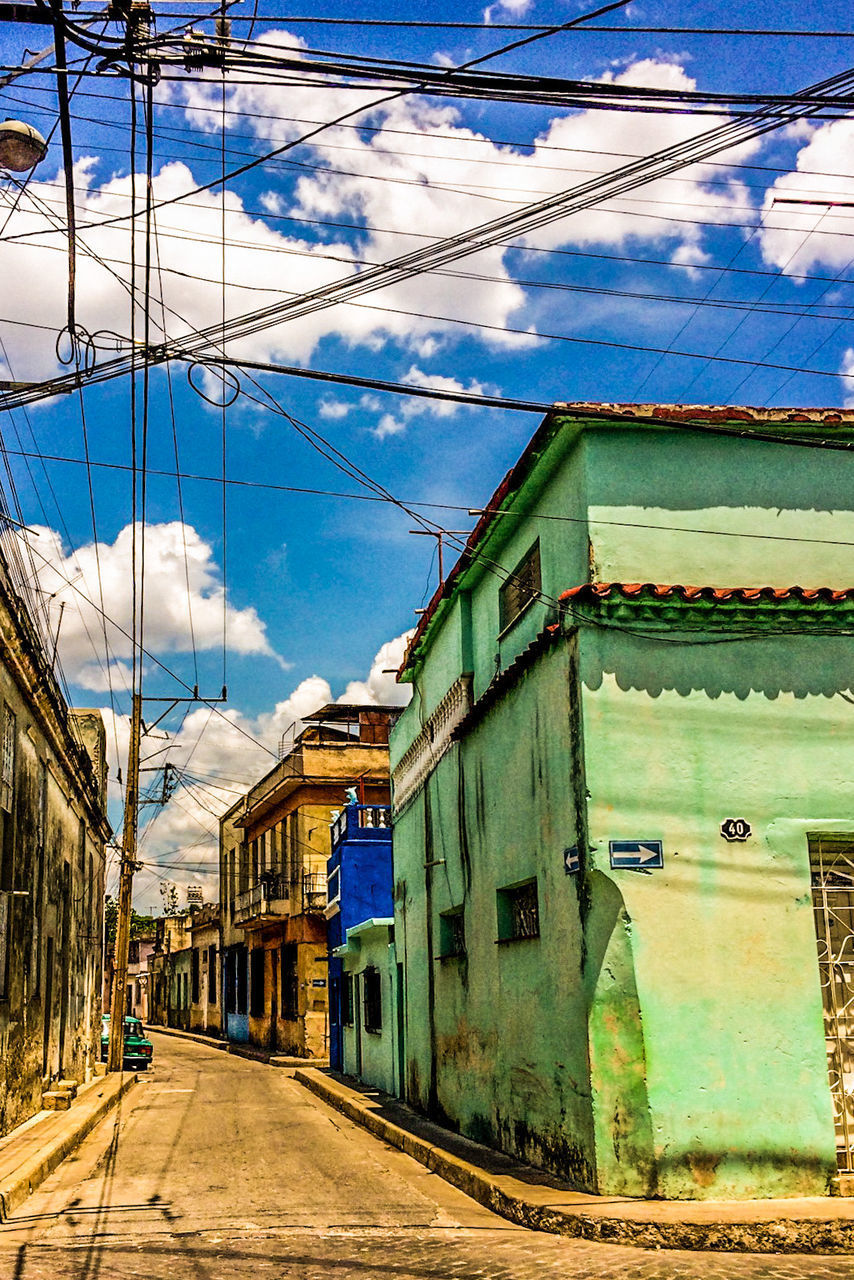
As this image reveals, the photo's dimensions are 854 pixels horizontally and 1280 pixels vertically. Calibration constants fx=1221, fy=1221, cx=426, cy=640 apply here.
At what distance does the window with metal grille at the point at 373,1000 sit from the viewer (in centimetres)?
2111

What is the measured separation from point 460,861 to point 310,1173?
365 centimetres

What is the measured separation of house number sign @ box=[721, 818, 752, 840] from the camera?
8922 mm

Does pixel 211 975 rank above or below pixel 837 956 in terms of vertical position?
below

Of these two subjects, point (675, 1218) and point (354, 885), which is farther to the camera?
point (354, 885)

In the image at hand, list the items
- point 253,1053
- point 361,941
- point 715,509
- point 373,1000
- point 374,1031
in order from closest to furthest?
1. point 715,509
2. point 374,1031
3. point 373,1000
4. point 361,941
5. point 253,1053

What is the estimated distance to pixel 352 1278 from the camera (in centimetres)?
696

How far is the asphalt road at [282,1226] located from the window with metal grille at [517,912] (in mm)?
2277

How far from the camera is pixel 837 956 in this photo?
9000 millimetres

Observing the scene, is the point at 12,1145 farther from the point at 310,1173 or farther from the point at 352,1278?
the point at 352,1278

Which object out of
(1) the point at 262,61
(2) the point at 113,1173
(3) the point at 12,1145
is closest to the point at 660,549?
(1) the point at 262,61

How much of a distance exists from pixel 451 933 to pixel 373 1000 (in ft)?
25.2

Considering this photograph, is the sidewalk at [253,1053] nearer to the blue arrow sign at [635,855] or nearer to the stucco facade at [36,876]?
the stucco facade at [36,876]

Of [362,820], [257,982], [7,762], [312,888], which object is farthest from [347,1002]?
[257,982]

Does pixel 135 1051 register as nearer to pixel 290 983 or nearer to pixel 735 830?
pixel 290 983
